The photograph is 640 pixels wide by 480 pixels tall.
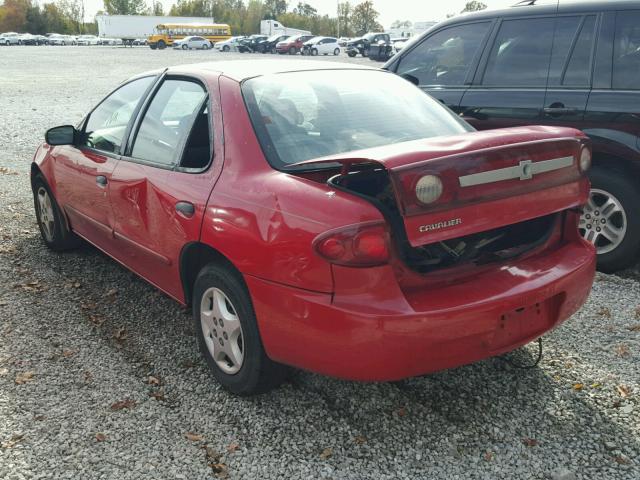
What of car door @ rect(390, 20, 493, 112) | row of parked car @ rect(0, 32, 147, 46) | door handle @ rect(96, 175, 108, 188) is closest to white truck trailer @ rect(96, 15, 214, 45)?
row of parked car @ rect(0, 32, 147, 46)

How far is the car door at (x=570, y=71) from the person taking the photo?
4.80m

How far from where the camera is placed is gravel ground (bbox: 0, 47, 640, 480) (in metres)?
2.70

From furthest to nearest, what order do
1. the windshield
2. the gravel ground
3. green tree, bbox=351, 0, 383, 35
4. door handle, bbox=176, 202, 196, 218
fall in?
green tree, bbox=351, 0, 383, 35
door handle, bbox=176, 202, 196, 218
the windshield
the gravel ground

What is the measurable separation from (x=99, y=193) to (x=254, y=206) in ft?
6.09

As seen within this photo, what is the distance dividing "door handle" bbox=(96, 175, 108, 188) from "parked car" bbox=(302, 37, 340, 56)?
5098cm


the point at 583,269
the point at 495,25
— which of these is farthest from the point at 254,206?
the point at 495,25

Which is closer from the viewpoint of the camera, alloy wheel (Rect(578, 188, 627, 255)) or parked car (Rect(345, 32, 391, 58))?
alloy wheel (Rect(578, 188, 627, 255))

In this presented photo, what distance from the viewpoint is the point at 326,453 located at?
2768 mm

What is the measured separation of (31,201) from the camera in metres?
7.20

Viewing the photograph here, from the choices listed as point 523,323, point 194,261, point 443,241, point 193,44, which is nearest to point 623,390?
point 523,323

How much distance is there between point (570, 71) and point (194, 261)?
330 centimetres

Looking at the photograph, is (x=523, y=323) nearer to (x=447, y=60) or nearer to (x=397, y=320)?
(x=397, y=320)

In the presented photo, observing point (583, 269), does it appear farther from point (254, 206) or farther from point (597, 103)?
point (597, 103)

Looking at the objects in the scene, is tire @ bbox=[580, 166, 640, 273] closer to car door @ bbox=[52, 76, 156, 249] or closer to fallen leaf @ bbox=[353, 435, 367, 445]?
fallen leaf @ bbox=[353, 435, 367, 445]
